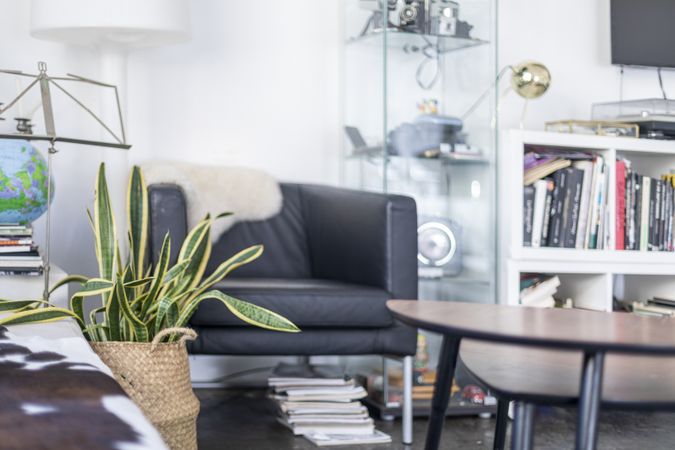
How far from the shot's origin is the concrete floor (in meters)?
2.74

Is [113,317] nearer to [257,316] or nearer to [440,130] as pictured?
[257,316]

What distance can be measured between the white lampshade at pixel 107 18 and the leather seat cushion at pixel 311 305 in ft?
2.90

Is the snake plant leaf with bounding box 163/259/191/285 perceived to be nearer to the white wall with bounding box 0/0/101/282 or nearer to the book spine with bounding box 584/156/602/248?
the white wall with bounding box 0/0/101/282

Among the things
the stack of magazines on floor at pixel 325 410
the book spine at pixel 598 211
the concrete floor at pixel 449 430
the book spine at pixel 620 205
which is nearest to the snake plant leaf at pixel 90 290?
the concrete floor at pixel 449 430

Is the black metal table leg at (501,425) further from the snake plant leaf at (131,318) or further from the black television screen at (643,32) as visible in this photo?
the black television screen at (643,32)

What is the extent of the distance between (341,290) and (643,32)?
2.11 meters

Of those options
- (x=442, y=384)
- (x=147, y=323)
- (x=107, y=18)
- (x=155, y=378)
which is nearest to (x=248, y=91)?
(x=107, y=18)

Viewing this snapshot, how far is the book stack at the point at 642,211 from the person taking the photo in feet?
11.3

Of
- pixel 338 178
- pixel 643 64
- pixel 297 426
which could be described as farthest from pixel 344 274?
pixel 643 64

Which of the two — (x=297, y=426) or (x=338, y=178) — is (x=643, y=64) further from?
(x=297, y=426)

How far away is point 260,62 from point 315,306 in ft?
4.57

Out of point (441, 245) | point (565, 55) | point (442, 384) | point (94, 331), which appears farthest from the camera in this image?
point (565, 55)

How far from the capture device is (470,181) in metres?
3.35

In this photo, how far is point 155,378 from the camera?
6.60 ft
